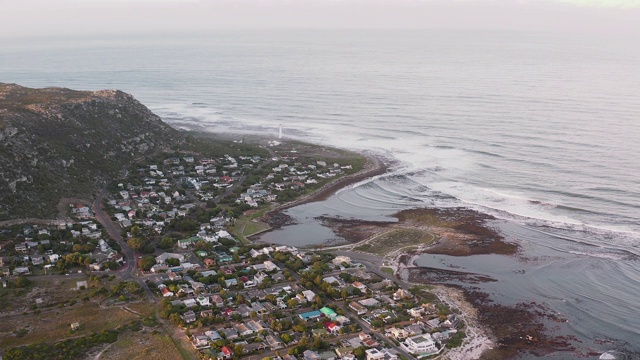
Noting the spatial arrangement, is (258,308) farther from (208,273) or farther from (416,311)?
(416,311)

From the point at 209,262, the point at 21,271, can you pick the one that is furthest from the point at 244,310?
the point at 21,271

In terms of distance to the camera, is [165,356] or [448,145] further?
[448,145]

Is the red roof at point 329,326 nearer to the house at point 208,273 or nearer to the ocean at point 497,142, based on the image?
the house at point 208,273

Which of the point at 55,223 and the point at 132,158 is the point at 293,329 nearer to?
the point at 55,223

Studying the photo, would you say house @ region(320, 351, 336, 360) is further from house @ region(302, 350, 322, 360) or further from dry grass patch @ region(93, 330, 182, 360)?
dry grass patch @ region(93, 330, 182, 360)

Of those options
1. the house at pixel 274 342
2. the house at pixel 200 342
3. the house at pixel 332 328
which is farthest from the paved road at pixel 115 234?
the house at pixel 332 328

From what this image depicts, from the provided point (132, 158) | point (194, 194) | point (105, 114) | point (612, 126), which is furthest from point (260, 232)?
point (612, 126)
